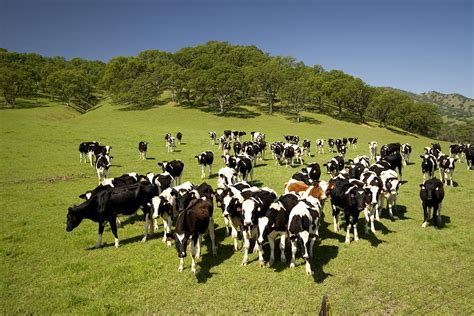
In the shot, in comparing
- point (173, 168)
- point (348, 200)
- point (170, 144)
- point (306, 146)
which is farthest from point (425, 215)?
point (170, 144)

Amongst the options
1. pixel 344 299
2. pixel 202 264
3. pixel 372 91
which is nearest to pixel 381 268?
pixel 344 299

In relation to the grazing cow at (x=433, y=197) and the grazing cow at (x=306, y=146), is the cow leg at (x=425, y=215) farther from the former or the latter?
the grazing cow at (x=306, y=146)

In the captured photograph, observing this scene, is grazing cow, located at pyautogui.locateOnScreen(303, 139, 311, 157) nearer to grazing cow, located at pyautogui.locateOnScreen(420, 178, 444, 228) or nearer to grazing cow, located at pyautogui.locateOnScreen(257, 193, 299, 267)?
grazing cow, located at pyautogui.locateOnScreen(420, 178, 444, 228)

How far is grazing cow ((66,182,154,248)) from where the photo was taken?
524 inches

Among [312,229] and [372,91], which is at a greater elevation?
[372,91]

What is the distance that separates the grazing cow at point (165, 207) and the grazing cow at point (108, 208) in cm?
98

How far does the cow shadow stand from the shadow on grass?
80165mm

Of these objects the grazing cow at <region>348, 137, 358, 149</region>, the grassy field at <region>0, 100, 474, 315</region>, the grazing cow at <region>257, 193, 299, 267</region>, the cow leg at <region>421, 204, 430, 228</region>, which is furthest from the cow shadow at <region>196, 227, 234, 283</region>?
the grazing cow at <region>348, 137, 358, 149</region>

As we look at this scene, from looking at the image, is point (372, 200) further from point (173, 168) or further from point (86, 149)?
point (86, 149)

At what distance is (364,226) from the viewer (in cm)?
1541

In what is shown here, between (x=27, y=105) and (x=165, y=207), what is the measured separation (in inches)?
3282

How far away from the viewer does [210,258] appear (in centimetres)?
1223

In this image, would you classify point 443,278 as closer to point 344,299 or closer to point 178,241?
point 344,299

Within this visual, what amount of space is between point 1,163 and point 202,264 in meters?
28.0
